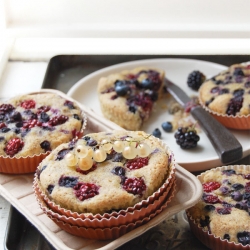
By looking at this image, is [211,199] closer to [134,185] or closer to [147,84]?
[134,185]

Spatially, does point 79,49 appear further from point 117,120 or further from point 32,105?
point 32,105

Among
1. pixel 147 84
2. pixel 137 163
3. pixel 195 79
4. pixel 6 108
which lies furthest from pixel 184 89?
pixel 137 163

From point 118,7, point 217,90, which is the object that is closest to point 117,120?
point 217,90

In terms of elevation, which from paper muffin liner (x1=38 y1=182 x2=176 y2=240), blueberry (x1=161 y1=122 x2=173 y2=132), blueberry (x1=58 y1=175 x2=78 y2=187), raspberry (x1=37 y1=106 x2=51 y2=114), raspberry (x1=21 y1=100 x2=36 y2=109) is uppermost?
blueberry (x1=58 y1=175 x2=78 y2=187)

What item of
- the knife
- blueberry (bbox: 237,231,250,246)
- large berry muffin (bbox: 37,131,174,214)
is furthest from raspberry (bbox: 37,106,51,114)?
blueberry (bbox: 237,231,250,246)

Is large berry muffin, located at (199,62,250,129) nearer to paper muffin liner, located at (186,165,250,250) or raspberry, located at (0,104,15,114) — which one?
paper muffin liner, located at (186,165,250,250)

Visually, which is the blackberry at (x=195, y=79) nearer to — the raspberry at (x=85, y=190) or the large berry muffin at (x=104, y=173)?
the large berry muffin at (x=104, y=173)

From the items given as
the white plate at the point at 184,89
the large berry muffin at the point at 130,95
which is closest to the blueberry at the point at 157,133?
the white plate at the point at 184,89
